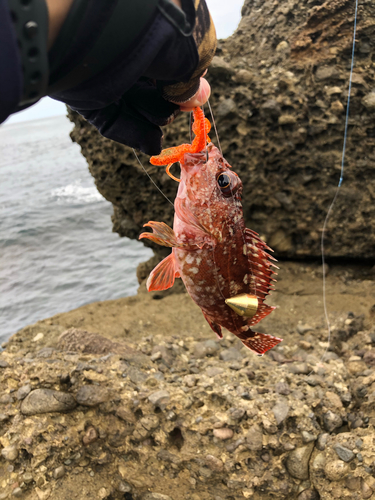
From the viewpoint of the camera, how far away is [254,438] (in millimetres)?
3082

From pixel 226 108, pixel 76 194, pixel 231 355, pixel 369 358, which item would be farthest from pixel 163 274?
pixel 76 194

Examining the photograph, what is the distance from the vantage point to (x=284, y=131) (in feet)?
17.5

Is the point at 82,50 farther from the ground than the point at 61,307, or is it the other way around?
the point at 82,50

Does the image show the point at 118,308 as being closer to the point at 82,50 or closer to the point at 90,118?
the point at 90,118

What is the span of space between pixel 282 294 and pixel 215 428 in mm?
3030

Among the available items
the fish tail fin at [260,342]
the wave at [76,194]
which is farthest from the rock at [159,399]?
the wave at [76,194]

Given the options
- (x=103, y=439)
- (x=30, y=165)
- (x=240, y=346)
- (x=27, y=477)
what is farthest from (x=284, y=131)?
(x=30, y=165)

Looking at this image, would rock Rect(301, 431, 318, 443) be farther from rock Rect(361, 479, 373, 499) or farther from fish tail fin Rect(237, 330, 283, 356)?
fish tail fin Rect(237, 330, 283, 356)

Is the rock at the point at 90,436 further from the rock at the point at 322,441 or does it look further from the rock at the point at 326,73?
the rock at the point at 326,73

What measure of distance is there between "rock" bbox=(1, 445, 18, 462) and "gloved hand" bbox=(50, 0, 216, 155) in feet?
8.40

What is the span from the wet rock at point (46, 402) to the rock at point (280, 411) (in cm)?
169

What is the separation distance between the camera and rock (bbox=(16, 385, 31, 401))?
3.18 meters

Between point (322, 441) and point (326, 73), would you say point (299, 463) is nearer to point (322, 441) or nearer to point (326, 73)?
point (322, 441)

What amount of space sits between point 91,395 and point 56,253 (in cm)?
825
